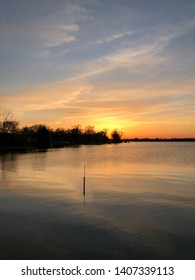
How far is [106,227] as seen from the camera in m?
14.7

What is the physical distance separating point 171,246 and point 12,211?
403 inches

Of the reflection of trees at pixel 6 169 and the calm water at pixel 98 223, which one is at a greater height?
the reflection of trees at pixel 6 169

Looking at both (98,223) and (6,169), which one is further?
(6,169)

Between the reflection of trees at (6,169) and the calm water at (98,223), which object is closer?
the calm water at (98,223)

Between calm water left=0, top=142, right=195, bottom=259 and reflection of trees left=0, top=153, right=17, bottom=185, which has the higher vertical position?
reflection of trees left=0, top=153, right=17, bottom=185

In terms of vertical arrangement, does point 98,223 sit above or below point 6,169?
below

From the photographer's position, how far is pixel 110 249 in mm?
11516

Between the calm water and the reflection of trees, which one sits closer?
the calm water
